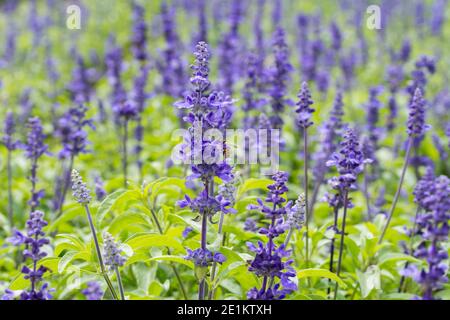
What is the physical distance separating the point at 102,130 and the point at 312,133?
2.79 meters

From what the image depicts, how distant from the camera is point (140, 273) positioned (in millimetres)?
4410

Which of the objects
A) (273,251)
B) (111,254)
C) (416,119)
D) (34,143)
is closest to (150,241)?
(111,254)

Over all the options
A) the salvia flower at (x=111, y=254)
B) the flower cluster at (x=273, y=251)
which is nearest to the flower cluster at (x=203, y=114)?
the flower cluster at (x=273, y=251)

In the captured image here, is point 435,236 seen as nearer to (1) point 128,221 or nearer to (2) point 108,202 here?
(2) point 108,202

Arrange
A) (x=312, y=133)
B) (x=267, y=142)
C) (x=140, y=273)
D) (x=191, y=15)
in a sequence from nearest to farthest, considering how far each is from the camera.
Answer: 1. (x=140, y=273)
2. (x=267, y=142)
3. (x=312, y=133)
4. (x=191, y=15)

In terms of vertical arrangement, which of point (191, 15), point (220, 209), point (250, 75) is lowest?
point (220, 209)

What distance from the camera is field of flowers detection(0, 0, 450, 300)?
3.25 meters

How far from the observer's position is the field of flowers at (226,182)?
3.25 m

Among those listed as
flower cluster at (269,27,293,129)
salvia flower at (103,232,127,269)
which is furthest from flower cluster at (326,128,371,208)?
flower cluster at (269,27,293,129)

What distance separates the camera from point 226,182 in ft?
10.7

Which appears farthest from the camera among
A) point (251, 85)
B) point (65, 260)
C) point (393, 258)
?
point (251, 85)

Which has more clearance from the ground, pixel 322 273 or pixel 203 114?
pixel 203 114
